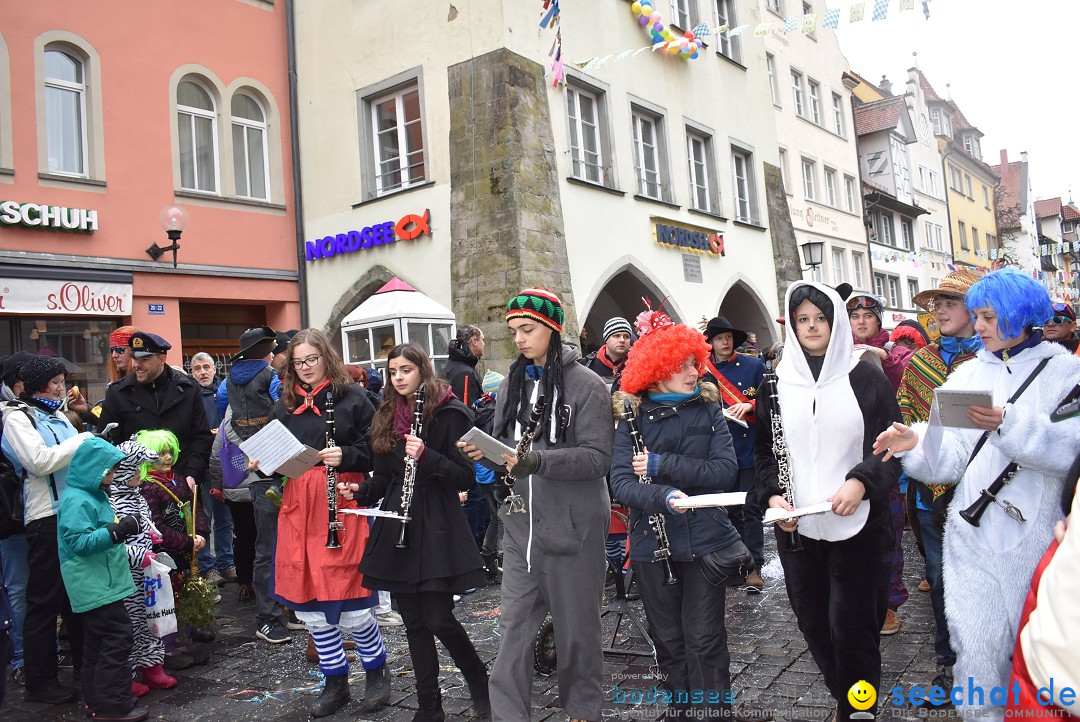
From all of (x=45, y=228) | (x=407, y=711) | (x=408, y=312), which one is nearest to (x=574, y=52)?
(x=408, y=312)

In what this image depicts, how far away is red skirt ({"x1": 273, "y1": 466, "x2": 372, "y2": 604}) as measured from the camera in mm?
4434

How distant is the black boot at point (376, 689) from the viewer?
446 cm

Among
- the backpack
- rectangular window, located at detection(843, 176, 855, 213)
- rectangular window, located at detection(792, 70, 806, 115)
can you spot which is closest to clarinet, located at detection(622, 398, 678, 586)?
the backpack

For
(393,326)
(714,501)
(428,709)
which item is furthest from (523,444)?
(393,326)

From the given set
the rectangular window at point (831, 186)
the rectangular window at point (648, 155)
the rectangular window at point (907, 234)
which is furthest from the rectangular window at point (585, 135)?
the rectangular window at point (907, 234)

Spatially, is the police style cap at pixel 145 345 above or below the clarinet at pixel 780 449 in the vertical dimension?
above

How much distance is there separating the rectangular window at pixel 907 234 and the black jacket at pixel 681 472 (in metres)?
32.5

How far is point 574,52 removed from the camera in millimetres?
13961

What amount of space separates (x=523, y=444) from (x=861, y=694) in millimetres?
1725

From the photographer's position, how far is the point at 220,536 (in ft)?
25.5

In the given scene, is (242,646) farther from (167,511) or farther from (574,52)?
(574,52)

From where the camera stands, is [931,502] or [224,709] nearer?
[931,502]

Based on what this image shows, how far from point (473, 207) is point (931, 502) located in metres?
9.38

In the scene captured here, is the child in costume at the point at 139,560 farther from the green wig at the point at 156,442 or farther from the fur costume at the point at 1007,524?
the fur costume at the point at 1007,524
